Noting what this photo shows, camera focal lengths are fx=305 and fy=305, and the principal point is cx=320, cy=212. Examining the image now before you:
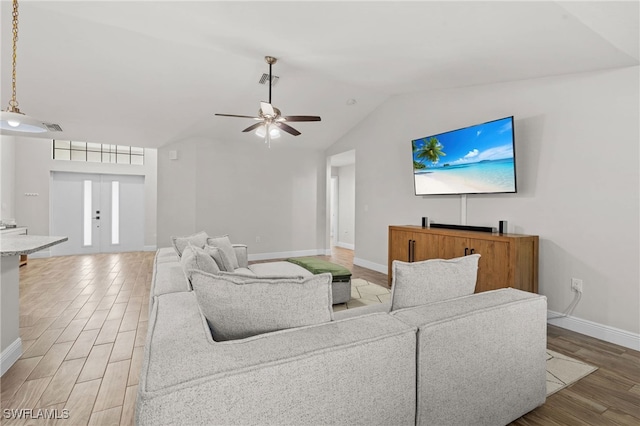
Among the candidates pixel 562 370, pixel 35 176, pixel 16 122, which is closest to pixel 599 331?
pixel 562 370

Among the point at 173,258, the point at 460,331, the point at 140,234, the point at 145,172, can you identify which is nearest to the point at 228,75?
the point at 173,258

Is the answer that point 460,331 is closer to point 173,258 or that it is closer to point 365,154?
point 173,258

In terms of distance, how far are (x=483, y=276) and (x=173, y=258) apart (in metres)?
3.12

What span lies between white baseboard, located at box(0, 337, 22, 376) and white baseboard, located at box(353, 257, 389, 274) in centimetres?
432

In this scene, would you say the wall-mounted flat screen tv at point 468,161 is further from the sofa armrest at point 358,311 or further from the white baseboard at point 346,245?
the white baseboard at point 346,245

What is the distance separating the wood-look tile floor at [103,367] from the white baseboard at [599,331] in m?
0.07

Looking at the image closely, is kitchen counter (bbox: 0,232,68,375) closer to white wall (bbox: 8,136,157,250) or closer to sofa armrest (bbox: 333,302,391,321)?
sofa armrest (bbox: 333,302,391,321)

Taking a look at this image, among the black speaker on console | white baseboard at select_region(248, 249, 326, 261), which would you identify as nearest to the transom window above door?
white baseboard at select_region(248, 249, 326, 261)

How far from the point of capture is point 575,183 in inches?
114

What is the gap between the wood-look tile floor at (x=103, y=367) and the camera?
67.7 inches

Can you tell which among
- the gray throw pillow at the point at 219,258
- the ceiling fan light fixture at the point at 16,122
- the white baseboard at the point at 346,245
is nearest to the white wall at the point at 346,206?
the white baseboard at the point at 346,245

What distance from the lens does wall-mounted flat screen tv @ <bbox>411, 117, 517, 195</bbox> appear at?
3.24 metres

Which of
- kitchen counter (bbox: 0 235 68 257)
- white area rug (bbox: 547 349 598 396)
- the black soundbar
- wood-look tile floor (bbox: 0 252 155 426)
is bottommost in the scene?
white area rug (bbox: 547 349 598 396)

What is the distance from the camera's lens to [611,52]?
7.87 ft
